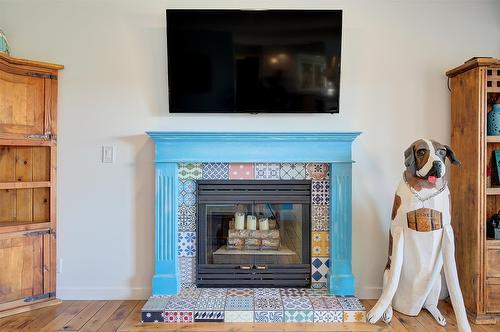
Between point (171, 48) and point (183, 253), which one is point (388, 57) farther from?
→ point (183, 253)

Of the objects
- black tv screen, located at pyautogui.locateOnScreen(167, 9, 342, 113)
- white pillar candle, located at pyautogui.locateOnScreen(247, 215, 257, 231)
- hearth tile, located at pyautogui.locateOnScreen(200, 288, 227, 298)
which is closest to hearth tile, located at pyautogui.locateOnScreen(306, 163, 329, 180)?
black tv screen, located at pyautogui.locateOnScreen(167, 9, 342, 113)

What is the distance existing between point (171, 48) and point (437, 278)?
233cm

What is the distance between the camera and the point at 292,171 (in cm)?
253

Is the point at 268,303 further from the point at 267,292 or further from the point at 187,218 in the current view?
the point at 187,218

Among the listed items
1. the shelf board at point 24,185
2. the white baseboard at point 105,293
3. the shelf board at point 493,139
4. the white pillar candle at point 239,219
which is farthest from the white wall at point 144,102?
the white pillar candle at point 239,219

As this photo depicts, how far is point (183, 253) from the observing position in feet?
8.39

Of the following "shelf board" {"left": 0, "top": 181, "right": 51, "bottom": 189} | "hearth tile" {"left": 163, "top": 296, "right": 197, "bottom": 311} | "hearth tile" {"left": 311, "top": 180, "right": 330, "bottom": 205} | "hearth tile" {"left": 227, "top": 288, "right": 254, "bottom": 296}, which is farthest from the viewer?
"hearth tile" {"left": 311, "top": 180, "right": 330, "bottom": 205}

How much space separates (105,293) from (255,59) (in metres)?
2.04

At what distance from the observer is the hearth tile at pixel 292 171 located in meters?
2.53

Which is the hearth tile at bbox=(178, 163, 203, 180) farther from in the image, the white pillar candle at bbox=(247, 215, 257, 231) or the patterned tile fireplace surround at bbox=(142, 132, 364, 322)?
the white pillar candle at bbox=(247, 215, 257, 231)

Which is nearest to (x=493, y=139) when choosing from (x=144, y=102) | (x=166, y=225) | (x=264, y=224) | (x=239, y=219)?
(x=264, y=224)

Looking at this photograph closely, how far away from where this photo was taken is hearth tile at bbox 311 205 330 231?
2.54 meters

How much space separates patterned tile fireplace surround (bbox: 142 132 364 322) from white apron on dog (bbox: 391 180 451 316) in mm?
399

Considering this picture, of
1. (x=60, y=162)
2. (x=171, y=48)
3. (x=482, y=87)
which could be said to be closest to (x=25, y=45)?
(x=60, y=162)
